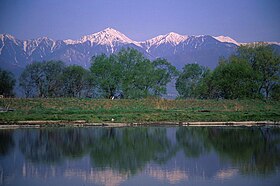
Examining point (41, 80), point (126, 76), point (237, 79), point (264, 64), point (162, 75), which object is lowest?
point (237, 79)

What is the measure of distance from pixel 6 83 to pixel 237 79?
1964 inches

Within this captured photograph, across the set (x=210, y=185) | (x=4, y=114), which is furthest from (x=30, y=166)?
(x=4, y=114)

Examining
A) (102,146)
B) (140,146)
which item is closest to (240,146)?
(140,146)

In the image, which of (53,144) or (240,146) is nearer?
(240,146)

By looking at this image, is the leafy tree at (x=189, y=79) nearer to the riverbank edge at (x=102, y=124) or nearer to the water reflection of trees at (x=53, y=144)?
the riverbank edge at (x=102, y=124)

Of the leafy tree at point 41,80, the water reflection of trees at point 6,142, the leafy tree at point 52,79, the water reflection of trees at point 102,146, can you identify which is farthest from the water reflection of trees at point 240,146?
the leafy tree at point 41,80

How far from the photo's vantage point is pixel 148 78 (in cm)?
8981

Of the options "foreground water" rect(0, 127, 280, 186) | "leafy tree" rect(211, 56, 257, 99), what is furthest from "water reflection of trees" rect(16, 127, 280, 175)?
"leafy tree" rect(211, 56, 257, 99)

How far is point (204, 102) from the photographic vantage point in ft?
243

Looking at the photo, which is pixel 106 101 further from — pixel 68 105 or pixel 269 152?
pixel 269 152

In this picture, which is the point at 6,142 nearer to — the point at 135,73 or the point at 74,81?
the point at 135,73

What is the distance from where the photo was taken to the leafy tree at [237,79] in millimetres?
84938

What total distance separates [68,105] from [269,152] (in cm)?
4442

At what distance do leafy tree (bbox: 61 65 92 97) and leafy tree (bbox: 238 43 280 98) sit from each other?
35639mm
